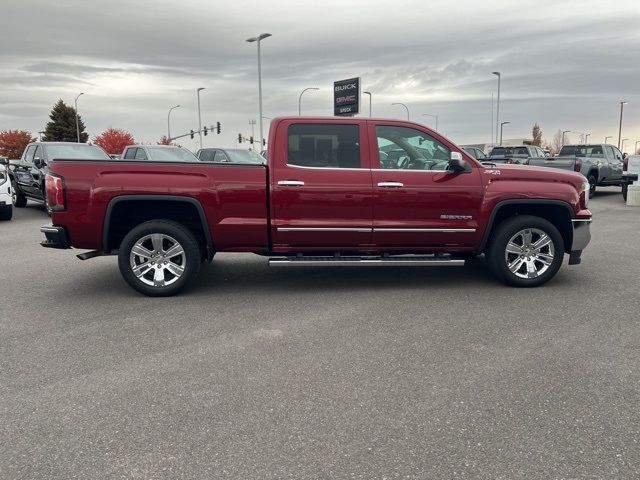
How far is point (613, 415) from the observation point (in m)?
3.19

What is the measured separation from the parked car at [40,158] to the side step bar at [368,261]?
877cm

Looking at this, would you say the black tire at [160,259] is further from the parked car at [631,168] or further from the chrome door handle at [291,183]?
the parked car at [631,168]

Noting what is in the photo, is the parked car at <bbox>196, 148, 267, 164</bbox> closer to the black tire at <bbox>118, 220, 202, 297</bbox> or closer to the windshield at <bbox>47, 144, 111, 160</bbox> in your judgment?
the windshield at <bbox>47, 144, 111, 160</bbox>

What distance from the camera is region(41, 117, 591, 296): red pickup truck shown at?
18.6 feet

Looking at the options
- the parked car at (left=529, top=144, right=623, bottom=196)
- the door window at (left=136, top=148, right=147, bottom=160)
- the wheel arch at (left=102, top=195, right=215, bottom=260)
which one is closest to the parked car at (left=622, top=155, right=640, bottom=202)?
the parked car at (left=529, top=144, right=623, bottom=196)

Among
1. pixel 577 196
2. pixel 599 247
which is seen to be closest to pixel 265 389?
pixel 577 196

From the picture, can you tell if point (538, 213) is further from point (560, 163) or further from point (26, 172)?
point (26, 172)

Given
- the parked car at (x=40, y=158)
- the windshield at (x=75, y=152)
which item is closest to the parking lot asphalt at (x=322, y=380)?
the parked car at (x=40, y=158)

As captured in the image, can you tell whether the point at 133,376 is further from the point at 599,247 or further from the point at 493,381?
the point at 599,247

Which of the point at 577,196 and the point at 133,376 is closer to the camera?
the point at 133,376

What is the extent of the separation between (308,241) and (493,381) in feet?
9.27

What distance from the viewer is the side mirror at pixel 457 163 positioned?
5836 mm

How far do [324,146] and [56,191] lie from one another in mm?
2891

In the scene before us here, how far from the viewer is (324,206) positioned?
5.86m
